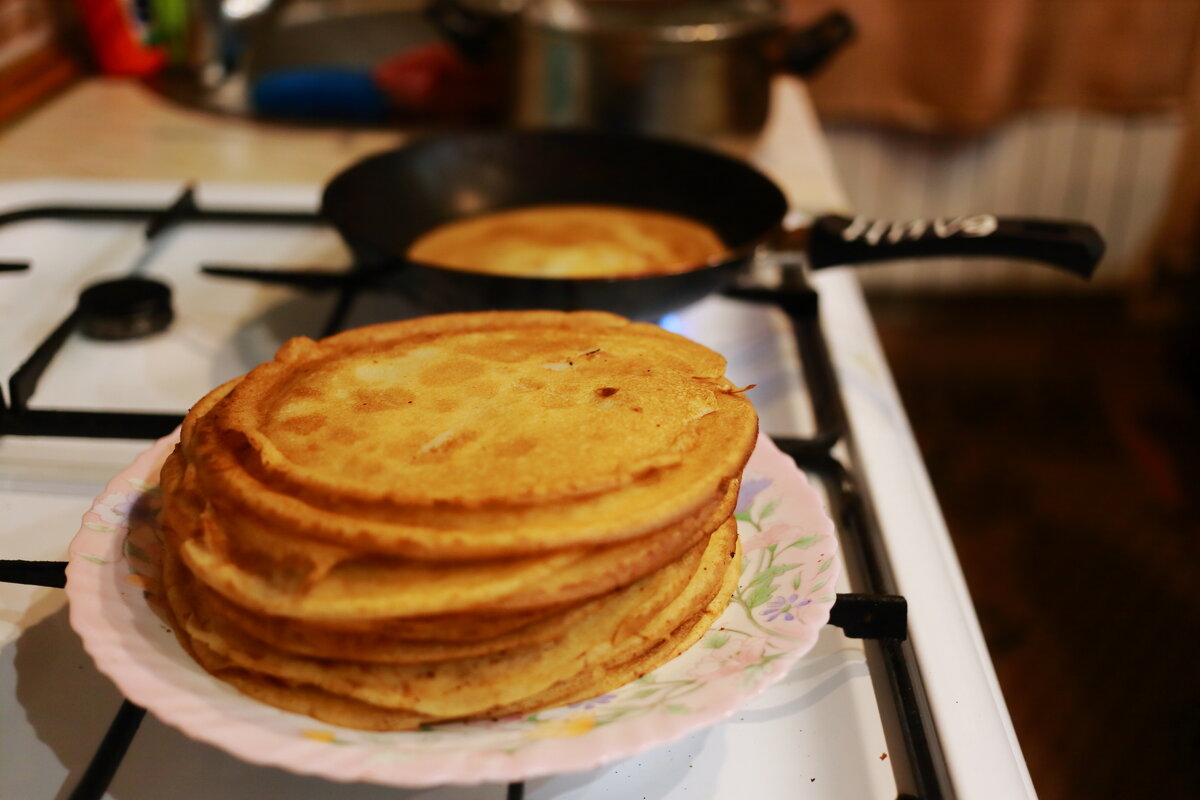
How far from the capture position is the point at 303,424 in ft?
1.70

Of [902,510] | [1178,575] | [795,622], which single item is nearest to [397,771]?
[795,622]

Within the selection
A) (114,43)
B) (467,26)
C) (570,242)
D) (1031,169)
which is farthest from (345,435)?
(1031,169)

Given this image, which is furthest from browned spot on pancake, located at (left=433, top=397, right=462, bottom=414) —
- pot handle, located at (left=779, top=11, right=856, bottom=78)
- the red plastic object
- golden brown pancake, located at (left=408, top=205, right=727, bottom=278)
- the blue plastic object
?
the red plastic object

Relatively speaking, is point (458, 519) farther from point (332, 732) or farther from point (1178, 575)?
point (1178, 575)

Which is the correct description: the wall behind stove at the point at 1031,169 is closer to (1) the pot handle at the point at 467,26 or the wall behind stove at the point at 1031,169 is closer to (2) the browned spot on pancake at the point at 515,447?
(1) the pot handle at the point at 467,26

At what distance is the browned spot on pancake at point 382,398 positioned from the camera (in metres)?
0.53

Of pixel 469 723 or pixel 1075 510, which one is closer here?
pixel 469 723

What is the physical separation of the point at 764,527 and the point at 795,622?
90mm

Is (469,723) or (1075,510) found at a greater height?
(469,723)

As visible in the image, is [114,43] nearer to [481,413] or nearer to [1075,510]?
[481,413]

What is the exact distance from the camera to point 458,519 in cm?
44

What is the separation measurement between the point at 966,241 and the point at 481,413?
0.46 metres

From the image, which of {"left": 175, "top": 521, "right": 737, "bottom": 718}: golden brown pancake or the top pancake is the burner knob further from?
{"left": 175, "top": 521, "right": 737, "bottom": 718}: golden brown pancake

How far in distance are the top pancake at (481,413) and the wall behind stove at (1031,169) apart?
1.76 meters
